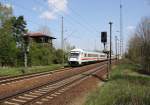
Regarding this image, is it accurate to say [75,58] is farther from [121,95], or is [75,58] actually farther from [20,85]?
[121,95]

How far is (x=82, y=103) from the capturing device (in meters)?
14.6

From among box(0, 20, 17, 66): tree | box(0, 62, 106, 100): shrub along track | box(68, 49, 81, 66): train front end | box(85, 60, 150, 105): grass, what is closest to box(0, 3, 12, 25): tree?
box(0, 20, 17, 66): tree

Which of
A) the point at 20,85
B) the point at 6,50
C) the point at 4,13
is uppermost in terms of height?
the point at 4,13

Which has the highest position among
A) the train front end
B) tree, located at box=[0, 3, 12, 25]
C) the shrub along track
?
tree, located at box=[0, 3, 12, 25]

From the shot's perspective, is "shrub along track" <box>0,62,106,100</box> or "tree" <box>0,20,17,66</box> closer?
"shrub along track" <box>0,62,106,100</box>

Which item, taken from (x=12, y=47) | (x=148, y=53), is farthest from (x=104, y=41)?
(x=148, y=53)

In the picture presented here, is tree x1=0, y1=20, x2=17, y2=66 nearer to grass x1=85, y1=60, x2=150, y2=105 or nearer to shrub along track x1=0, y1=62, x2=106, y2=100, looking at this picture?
shrub along track x1=0, y1=62, x2=106, y2=100

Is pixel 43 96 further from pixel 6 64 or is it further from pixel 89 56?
pixel 89 56

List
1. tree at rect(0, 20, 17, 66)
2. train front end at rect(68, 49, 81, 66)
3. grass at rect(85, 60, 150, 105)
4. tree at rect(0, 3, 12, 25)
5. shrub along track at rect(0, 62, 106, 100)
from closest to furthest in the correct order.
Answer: grass at rect(85, 60, 150, 105), shrub along track at rect(0, 62, 106, 100), tree at rect(0, 20, 17, 66), train front end at rect(68, 49, 81, 66), tree at rect(0, 3, 12, 25)

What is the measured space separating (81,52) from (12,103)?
39.0 meters

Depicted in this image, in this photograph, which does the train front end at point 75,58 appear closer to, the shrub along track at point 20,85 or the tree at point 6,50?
the tree at point 6,50

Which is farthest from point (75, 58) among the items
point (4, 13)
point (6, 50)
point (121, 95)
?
point (121, 95)

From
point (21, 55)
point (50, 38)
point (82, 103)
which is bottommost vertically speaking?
point (82, 103)

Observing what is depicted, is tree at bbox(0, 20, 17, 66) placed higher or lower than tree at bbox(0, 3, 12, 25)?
lower
